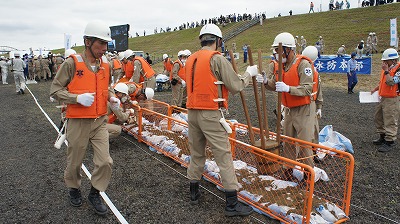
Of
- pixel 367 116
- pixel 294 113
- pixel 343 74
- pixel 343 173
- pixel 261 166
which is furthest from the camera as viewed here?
pixel 343 74

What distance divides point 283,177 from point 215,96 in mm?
1682

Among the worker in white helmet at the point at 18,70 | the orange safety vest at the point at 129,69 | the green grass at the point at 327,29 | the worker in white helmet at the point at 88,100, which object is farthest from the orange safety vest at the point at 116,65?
the green grass at the point at 327,29

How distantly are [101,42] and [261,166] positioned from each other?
8.42 feet

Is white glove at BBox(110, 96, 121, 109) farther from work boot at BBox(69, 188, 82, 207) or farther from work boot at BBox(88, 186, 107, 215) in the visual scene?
work boot at BBox(69, 188, 82, 207)

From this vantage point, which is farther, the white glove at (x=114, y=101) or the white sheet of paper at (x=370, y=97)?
the white sheet of paper at (x=370, y=97)

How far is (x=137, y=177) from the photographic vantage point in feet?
15.4

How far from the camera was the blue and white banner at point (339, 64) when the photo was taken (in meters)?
17.7

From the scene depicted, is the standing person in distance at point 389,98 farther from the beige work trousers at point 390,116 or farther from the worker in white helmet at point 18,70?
the worker in white helmet at point 18,70

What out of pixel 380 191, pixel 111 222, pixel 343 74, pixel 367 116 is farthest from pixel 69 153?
pixel 343 74

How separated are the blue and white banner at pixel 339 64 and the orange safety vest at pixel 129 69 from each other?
46.8 feet

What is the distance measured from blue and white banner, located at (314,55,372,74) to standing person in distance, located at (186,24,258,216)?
1689 centimetres

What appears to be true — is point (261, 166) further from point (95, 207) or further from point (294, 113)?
point (95, 207)

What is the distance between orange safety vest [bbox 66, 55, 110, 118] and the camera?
333 cm

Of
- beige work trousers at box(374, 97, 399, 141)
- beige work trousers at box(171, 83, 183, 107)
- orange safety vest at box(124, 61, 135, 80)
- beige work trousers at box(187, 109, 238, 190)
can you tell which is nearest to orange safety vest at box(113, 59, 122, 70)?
orange safety vest at box(124, 61, 135, 80)
